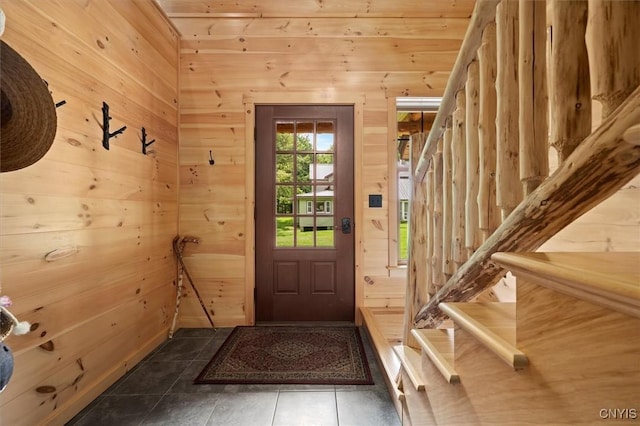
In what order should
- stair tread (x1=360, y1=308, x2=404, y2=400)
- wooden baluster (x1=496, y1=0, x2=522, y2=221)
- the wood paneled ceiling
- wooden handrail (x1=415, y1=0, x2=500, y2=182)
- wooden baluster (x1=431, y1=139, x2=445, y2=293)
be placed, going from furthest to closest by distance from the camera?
the wood paneled ceiling
stair tread (x1=360, y1=308, x2=404, y2=400)
wooden baluster (x1=431, y1=139, x2=445, y2=293)
wooden handrail (x1=415, y1=0, x2=500, y2=182)
wooden baluster (x1=496, y1=0, x2=522, y2=221)

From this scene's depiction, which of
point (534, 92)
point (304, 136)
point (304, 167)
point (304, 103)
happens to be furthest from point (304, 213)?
point (534, 92)

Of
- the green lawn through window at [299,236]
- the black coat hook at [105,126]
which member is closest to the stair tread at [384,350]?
the green lawn through window at [299,236]

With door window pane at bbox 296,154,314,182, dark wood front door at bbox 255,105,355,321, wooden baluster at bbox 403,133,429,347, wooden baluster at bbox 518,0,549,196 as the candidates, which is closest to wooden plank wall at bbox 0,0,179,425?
dark wood front door at bbox 255,105,355,321

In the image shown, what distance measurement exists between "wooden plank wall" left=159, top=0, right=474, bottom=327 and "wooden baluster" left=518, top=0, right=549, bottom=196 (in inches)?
81.2

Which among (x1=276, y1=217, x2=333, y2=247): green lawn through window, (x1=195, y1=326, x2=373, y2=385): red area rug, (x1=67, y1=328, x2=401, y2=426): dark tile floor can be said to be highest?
(x1=276, y1=217, x2=333, y2=247): green lawn through window

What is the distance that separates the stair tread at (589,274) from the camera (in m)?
0.43

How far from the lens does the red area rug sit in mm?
1882

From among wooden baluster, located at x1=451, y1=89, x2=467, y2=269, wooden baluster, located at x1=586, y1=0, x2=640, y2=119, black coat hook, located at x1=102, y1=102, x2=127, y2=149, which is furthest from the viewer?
black coat hook, located at x1=102, y1=102, x2=127, y2=149

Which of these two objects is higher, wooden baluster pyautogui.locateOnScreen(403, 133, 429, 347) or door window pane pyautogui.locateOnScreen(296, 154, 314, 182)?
door window pane pyautogui.locateOnScreen(296, 154, 314, 182)

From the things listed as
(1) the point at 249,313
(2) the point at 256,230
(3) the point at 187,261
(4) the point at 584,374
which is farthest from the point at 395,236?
(4) the point at 584,374

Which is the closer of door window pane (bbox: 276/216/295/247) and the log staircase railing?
the log staircase railing

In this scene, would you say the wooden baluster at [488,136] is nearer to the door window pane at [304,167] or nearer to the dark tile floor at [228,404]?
the dark tile floor at [228,404]

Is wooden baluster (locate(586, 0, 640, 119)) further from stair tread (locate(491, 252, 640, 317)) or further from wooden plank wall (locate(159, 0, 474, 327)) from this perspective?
wooden plank wall (locate(159, 0, 474, 327))

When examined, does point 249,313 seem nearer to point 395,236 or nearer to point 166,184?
point 166,184
